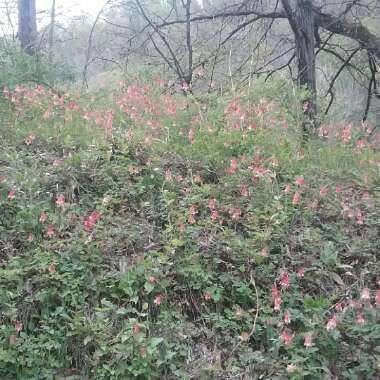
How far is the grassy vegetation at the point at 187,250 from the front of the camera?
3211 mm

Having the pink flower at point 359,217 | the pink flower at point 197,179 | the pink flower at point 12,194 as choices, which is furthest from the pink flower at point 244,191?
the pink flower at point 12,194

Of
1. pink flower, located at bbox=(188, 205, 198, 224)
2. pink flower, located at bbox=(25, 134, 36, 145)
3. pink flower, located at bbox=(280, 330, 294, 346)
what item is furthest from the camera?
pink flower, located at bbox=(25, 134, 36, 145)

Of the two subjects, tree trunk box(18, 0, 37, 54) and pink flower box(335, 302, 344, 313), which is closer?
pink flower box(335, 302, 344, 313)

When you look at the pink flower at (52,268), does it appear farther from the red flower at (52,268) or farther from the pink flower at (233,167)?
the pink flower at (233,167)

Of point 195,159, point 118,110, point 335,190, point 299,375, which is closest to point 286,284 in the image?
point 299,375

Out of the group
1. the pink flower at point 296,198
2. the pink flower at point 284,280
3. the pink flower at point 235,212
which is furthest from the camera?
the pink flower at point 296,198

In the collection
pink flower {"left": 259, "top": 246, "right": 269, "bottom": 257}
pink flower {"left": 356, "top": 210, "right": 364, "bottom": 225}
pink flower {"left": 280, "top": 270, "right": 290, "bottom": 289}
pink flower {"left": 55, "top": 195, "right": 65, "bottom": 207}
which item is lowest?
pink flower {"left": 280, "top": 270, "right": 290, "bottom": 289}

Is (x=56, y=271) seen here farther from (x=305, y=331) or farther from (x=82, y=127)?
(x=82, y=127)

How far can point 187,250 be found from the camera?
381 centimetres

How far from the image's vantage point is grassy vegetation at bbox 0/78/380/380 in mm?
3211

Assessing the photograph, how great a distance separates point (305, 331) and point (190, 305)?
0.84 metres

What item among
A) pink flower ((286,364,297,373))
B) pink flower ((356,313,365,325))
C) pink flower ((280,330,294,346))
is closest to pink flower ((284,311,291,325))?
pink flower ((280,330,294,346))

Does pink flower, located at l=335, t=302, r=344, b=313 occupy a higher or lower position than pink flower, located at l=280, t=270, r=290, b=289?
lower

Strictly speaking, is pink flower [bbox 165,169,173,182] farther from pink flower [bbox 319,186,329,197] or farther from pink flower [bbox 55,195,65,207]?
pink flower [bbox 319,186,329,197]
